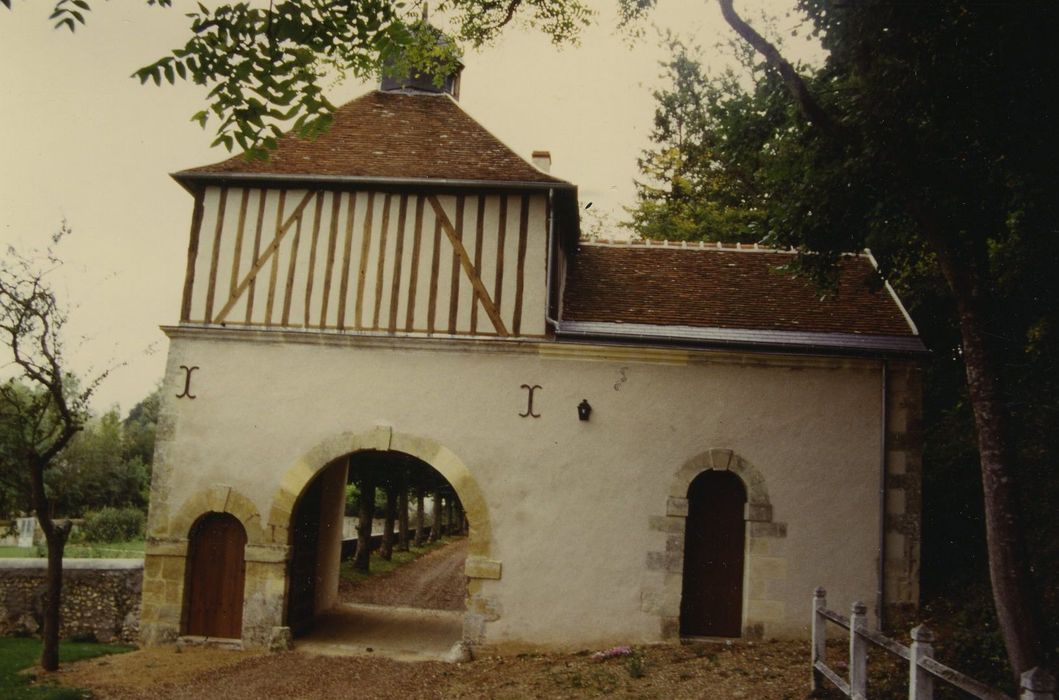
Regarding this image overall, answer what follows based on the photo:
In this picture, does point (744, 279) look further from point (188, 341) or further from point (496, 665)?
point (188, 341)

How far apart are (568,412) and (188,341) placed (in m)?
4.67

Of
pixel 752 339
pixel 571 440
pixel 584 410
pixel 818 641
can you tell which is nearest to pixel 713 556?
pixel 571 440

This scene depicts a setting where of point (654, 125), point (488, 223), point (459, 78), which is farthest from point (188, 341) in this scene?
point (654, 125)

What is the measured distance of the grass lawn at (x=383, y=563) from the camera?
1692cm

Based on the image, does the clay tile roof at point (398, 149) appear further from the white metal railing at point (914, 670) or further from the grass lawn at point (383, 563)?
the grass lawn at point (383, 563)

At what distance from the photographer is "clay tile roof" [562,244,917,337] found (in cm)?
1028

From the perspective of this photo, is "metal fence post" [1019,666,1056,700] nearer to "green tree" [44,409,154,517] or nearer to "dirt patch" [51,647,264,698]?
"dirt patch" [51,647,264,698]

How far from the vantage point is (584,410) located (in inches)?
387

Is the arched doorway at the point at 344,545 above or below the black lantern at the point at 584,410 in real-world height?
below

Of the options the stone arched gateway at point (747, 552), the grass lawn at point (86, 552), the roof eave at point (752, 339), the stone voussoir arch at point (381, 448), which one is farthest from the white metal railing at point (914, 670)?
the grass lawn at point (86, 552)

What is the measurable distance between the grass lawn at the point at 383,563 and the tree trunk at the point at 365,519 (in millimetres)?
216

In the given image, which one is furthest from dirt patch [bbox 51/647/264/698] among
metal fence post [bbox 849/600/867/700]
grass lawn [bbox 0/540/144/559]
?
grass lawn [bbox 0/540/144/559]

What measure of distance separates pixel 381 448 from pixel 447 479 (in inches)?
34.6

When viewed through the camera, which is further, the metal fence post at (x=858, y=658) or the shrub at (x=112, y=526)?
the shrub at (x=112, y=526)
